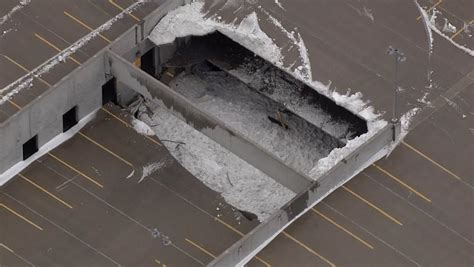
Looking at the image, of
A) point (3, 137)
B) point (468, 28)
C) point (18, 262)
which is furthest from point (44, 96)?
point (468, 28)

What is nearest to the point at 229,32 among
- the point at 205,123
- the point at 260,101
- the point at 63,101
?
the point at 260,101

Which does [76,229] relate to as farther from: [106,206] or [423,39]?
[423,39]

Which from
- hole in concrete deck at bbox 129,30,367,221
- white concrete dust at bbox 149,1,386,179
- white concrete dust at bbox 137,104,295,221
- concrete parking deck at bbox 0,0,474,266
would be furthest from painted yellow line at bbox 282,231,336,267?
white concrete dust at bbox 149,1,386,179

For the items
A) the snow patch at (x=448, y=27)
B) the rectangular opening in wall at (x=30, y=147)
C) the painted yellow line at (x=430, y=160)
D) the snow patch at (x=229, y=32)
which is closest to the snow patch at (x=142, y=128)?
the snow patch at (x=229, y=32)

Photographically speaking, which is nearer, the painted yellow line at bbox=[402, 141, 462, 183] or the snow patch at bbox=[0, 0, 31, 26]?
the painted yellow line at bbox=[402, 141, 462, 183]

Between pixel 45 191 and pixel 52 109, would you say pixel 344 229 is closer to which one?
pixel 45 191

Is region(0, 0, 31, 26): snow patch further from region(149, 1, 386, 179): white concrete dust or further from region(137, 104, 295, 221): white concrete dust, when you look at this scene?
region(137, 104, 295, 221): white concrete dust

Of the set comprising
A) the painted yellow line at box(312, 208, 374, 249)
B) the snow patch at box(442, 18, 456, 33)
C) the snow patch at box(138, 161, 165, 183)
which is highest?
the snow patch at box(442, 18, 456, 33)
